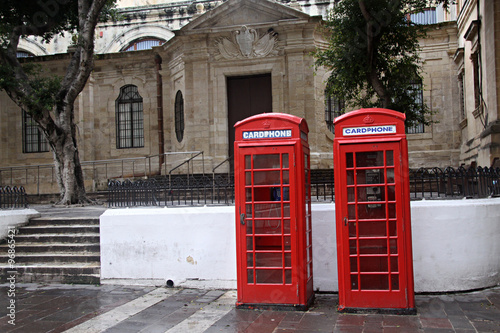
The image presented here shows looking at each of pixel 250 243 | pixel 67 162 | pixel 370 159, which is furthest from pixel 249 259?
pixel 67 162

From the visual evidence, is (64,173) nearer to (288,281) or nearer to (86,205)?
(86,205)

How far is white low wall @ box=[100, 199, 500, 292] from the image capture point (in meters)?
7.21

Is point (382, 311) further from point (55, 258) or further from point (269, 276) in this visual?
point (55, 258)

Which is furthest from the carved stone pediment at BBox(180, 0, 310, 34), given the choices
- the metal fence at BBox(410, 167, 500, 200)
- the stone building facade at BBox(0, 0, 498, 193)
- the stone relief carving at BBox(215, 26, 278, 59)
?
the metal fence at BBox(410, 167, 500, 200)

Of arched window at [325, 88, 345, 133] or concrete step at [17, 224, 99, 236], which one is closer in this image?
concrete step at [17, 224, 99, 236]

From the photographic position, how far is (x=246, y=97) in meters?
18.1

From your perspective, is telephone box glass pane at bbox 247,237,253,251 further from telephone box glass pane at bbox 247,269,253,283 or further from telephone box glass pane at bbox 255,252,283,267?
telephone box glass pane at bbox 247,269,253,283

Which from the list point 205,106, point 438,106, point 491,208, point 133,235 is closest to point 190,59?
point 205,106

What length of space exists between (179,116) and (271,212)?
13.9 metres

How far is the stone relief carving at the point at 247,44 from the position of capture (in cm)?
1742

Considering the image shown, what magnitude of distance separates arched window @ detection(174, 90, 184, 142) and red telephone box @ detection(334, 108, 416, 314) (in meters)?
13.9

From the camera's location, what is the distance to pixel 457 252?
722cm

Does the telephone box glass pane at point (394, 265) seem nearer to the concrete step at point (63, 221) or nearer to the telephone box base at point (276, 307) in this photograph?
the telephone box base at point (276, 307)

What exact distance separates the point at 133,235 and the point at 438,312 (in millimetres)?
5013
